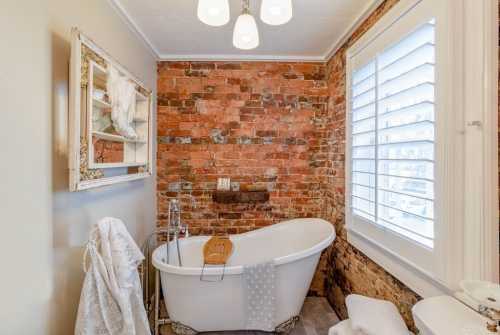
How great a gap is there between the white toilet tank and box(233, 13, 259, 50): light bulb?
1.47 metres

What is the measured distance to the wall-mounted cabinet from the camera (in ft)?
3.96

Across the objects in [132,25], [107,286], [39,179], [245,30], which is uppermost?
[132,25]

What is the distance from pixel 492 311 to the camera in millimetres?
784

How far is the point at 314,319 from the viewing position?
2.25 m

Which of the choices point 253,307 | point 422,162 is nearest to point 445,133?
point 422,162

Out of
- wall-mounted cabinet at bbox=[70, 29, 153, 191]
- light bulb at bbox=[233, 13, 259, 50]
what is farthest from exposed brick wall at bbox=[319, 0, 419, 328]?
wall-mounted cabinet at bbox=[70, 29, 153, 191]

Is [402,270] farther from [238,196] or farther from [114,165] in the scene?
[114,165]

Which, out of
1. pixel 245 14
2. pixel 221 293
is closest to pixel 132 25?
pixel 245 14

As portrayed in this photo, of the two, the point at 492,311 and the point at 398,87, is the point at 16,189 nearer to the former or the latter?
the point at 492,311

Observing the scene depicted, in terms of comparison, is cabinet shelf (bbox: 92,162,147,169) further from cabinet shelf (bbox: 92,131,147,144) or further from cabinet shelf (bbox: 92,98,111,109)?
cabinet shelf (bbox: 92,98,111,109)

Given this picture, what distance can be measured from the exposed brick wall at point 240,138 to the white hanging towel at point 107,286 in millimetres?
1289

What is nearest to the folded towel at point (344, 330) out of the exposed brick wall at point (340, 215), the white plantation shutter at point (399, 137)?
the exposed brick wall at point (340, 215)

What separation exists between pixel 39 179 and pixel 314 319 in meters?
2.26

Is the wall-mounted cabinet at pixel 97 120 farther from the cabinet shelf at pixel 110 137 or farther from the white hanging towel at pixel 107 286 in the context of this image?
the white hanging towel at pixel 107 286
